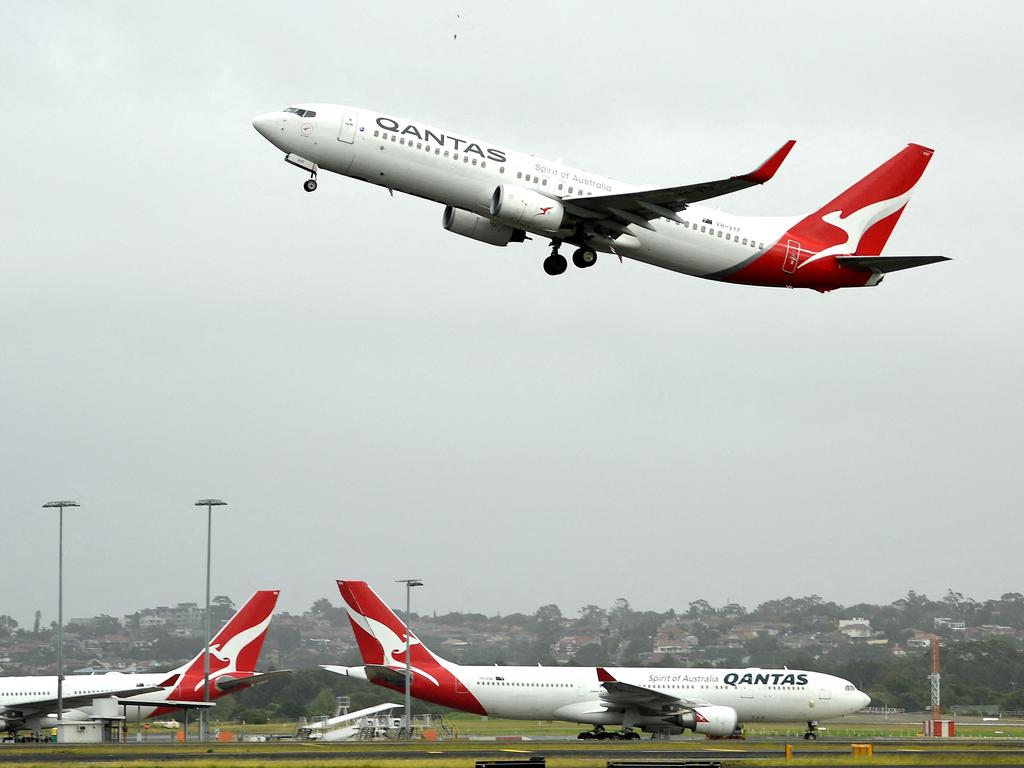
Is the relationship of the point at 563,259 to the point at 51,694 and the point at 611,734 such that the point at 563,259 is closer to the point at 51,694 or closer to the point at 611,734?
the point at 611,734

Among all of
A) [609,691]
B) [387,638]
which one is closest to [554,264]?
[609,691]

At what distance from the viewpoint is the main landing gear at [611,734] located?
62688 mm

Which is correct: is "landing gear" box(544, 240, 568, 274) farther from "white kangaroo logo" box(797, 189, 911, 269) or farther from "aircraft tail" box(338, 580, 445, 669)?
"aircraft tail" box(338, 580, 445, 669)

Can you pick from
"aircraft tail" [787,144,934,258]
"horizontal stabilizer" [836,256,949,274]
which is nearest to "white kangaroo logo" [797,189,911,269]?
"aircraft tail" [787,144,934,258]

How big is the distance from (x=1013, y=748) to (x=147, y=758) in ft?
105

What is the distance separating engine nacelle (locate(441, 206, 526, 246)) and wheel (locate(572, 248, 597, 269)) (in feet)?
6.85

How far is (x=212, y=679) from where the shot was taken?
2746 inches

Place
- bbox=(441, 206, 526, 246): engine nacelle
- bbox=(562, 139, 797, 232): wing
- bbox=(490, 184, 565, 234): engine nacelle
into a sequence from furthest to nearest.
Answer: bbox=(441, 206, 526, 246): engine nacelle < bbox=(490, 184, 565, 234): engine nacelle < bbox=(562, 139, 797, 232): wing

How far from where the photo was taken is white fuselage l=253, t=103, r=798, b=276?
49.2 metres

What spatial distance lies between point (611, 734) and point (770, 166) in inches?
1067

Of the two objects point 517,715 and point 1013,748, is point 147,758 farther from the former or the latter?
Result: point 1013,748

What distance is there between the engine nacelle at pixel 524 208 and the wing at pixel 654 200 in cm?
79

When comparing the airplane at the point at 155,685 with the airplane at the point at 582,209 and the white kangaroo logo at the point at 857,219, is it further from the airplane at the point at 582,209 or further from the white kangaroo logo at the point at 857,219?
the white kangaroo logo at the point at 857,219

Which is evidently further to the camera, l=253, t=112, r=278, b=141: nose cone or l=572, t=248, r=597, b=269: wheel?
l=572, t=248, r=597, b=269: wheel
